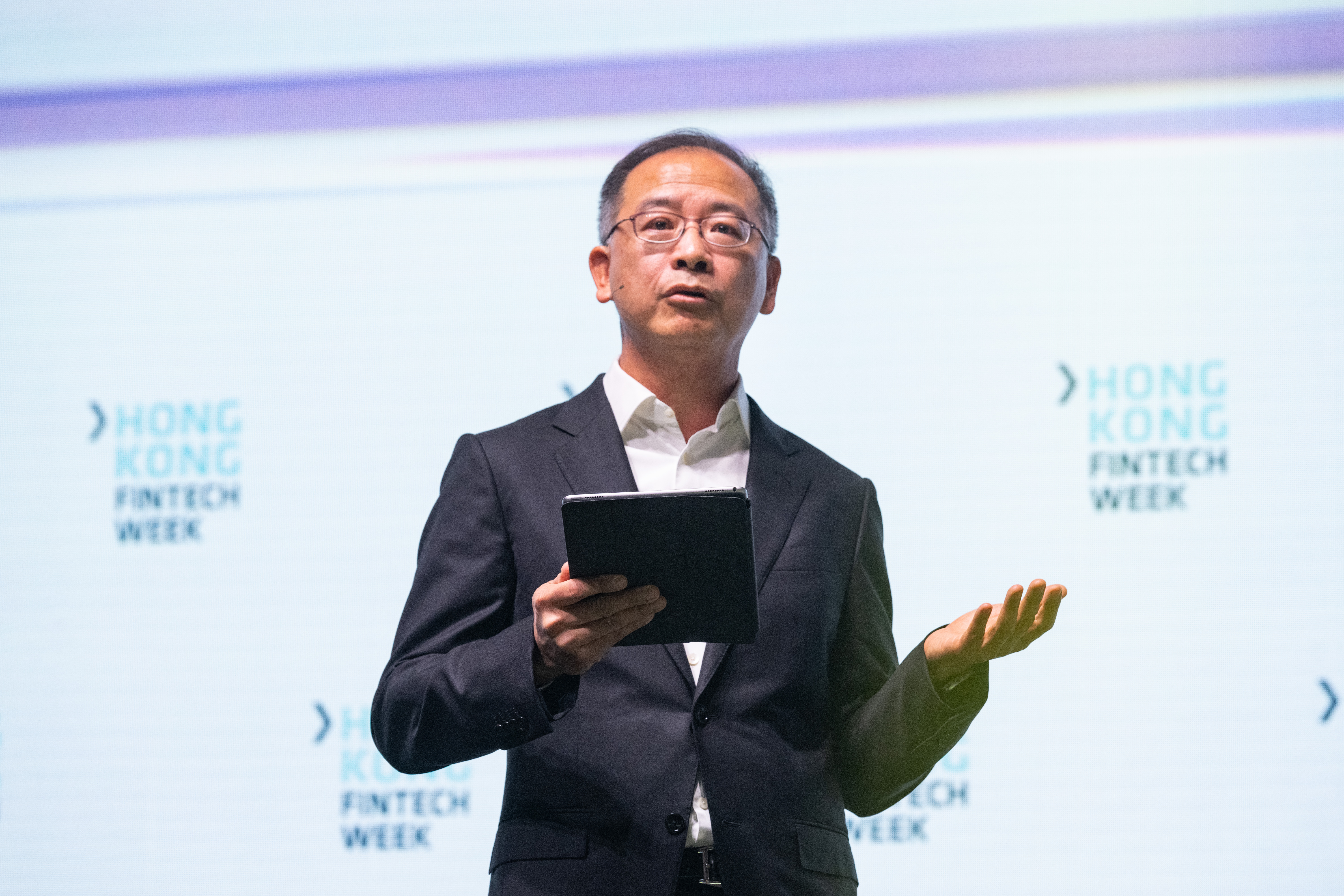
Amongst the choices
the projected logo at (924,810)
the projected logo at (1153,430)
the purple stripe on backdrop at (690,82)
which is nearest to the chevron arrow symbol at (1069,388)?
the projected logo at (1153,430)

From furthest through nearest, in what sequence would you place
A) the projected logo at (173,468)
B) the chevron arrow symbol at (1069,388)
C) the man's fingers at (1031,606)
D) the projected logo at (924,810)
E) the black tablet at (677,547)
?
the projected logo at (173,468), the chevron arrow symbol at (1069,388), the projected logo at (924,810), the man's fingers at (1031,606), the black tablet at (677,547)

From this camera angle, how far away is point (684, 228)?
184cm

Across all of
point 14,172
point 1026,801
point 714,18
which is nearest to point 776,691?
point 1026,801

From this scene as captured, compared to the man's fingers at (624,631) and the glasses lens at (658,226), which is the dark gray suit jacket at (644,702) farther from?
the glasses lens at (658,226)

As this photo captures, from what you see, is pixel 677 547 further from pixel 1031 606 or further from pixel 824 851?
pixel 824 851

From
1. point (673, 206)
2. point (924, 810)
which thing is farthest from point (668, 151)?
point (924, 810)

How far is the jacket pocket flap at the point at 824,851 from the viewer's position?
61.6 inches

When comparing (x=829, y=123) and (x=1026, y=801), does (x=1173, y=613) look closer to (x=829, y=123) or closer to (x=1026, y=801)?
(x=1026, y=801)

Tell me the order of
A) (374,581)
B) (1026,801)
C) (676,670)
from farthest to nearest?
(374,581)
(1026,801)
(676,670)

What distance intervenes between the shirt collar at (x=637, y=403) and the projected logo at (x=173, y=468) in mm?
1296

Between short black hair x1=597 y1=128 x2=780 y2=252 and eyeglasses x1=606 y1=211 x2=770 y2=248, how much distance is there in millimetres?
66

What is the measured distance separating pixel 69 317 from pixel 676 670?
205cm

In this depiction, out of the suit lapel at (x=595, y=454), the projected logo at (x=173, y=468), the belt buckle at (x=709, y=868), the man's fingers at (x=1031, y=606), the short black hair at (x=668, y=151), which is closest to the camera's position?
the man's fingers at (x=1031, y=606)

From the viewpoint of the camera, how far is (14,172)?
9.76ft
